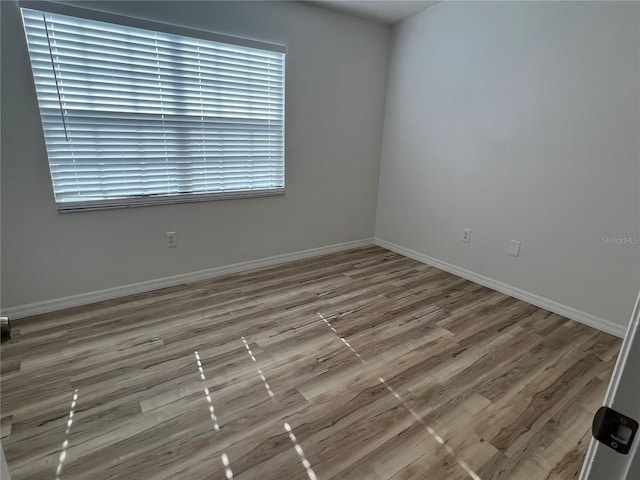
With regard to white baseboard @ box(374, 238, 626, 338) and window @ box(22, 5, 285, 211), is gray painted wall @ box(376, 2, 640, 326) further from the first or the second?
window @ box(22, 5, 285, 211)

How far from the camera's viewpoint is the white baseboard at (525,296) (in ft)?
7.84

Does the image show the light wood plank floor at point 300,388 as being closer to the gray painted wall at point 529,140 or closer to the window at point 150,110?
the gray painted wall at point 529,140

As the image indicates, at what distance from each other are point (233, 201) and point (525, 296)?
2621 millimetres

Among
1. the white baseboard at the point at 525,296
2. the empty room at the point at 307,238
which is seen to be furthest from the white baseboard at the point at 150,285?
the white baseboard at the point at 525,296

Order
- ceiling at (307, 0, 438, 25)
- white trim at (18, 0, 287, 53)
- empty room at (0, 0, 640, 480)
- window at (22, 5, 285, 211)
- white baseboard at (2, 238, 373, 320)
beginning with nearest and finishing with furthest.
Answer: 1. empty room at (0, 0, 640, 480)
2. white trim at (18, 0, 287, 53)
3. window at (22, 5, 285, 211)
4. white baseboard at (2, 238, 373, 320)
5. ceiling at (307, 0, 438, 25)

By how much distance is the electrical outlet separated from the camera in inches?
110

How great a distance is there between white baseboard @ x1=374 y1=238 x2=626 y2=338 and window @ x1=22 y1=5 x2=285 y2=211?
181cm

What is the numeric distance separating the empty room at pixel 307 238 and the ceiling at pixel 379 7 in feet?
0.09

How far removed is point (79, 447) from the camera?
1.43 m

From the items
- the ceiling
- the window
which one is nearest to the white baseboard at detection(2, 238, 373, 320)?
the window

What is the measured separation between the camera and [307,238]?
3.60m

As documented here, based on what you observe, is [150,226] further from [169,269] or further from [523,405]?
[523,405]

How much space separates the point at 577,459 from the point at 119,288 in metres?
3.00

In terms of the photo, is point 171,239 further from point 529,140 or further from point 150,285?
point 529,140
